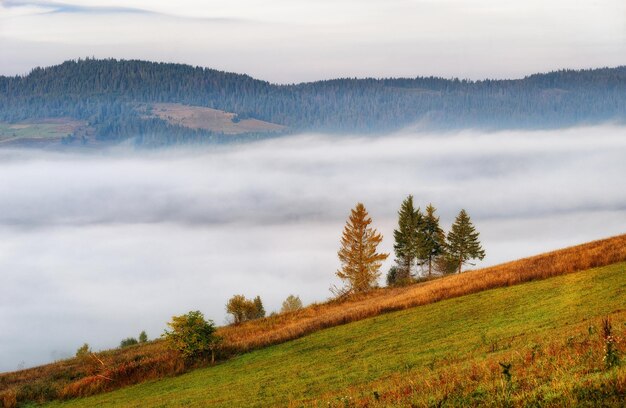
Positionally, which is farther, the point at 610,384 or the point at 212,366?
the point at 212,366

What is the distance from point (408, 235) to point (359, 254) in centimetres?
816

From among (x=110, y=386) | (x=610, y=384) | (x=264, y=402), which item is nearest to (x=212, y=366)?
(x=110, y=386)

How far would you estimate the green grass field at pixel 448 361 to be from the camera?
12898mm

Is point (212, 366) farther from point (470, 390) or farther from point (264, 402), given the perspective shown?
point (470, 390)

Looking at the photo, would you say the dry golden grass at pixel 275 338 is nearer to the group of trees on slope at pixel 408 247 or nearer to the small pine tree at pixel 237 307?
the small pine tree at pixel 237 307

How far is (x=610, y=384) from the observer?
1136cm

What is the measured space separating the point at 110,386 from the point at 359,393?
60.1 feet

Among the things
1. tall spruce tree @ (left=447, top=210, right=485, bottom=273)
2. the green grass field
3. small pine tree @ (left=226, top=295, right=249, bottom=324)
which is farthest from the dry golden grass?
tall spruce tree @ (left=447, top=210, right=485, bottom=273)

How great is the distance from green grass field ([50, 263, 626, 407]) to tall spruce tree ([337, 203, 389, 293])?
51280 millimetres

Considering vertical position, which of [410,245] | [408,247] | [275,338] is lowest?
[275,338]

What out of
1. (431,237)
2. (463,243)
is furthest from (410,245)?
(463,243)

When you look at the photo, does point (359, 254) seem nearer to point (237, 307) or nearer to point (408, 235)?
point (408, 235)

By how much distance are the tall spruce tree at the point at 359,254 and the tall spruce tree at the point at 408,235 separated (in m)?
4.34

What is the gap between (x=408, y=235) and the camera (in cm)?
9119
